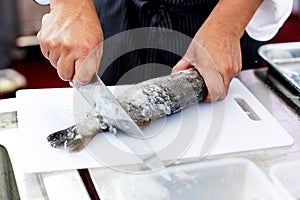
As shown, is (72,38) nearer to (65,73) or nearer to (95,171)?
(65,73)

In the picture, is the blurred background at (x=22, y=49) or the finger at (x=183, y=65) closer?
the finger at (x=183, y=65)

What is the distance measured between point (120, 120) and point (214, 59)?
262 millimetres

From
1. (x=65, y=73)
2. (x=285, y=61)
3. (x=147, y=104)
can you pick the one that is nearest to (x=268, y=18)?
(x=285, y=61)

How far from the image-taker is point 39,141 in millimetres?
910

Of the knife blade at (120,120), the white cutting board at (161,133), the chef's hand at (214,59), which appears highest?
the chef's hand at (214,59)

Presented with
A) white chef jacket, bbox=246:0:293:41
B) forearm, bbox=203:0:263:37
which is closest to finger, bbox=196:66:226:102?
forearm, bbox=203:0:263:37

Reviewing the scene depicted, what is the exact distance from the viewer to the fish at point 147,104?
0.90 m

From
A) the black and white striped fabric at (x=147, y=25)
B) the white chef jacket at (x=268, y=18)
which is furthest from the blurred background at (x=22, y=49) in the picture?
the white chef jacket at (x=268, y=18)

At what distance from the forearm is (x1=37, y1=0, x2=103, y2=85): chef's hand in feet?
0.85

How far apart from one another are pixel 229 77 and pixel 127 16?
0.29 metres

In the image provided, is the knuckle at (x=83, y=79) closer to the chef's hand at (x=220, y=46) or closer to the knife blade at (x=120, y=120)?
the knife blade at (x=120, y=120)

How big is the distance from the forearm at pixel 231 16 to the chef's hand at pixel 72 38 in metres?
0.26

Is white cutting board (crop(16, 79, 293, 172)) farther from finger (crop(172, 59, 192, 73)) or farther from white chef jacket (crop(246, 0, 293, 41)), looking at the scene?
white chef jacket (crop(246, 0, 293, 41))

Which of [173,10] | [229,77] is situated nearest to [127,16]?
[173,10]
